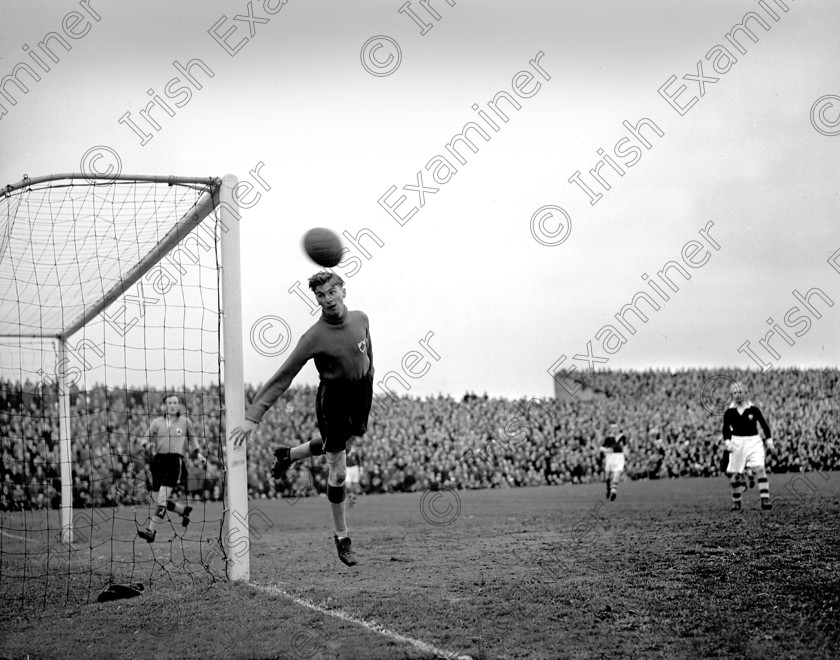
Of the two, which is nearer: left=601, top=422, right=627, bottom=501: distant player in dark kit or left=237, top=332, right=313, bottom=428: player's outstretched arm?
left=237, top=332, right=313, bottom=428: player's outstretched arm

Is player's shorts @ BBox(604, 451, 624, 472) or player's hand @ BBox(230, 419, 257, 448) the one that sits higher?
player's hand @ BBox(230, 419, 257, 448)

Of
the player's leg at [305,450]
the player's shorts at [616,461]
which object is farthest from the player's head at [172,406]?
the player's shorts at [616,461]

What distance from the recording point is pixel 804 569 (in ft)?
25.2

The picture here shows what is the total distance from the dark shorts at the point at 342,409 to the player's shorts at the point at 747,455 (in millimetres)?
9879

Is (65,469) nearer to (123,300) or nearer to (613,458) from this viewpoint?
(123,300)

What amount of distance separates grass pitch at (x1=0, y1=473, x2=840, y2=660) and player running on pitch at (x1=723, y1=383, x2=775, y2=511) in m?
1.38

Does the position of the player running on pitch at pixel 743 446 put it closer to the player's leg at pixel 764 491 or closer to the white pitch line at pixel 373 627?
the player's leg at pixel 764 491

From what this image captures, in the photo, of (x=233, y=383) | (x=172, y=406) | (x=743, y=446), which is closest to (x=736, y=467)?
(x=743, y=446)

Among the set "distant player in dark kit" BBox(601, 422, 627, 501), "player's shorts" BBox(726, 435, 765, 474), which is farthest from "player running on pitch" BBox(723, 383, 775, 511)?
"distant player in dark kit" BBox(601, 422, 627, 501)

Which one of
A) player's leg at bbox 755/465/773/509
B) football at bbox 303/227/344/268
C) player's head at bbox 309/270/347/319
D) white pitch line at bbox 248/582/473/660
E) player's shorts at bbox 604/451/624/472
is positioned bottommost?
white pitch line at bbox 248/582/473/660

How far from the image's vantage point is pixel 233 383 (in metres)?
7.73

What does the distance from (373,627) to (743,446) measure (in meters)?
9.47

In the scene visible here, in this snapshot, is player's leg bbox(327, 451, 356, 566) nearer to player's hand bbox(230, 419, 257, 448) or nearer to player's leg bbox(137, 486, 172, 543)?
player's hand bbox(230, 419, 257, 448)

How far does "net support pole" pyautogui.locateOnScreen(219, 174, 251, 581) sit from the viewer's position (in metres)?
7.67
